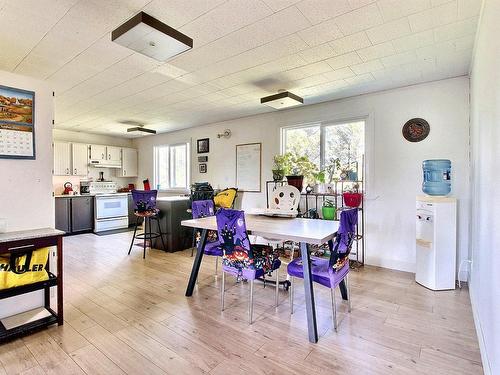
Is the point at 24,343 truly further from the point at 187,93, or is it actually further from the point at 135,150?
the point at 135,150

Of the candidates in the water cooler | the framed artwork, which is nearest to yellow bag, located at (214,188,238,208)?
the framed artwork

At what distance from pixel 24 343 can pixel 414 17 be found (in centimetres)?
380

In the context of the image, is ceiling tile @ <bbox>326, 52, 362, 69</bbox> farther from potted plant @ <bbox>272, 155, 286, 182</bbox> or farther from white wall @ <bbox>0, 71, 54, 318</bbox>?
white wall @ <bbox>0, 71, 54, 318</bbox>

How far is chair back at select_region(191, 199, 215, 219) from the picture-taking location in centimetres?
330

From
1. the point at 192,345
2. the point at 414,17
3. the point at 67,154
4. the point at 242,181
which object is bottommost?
the point at 192,345

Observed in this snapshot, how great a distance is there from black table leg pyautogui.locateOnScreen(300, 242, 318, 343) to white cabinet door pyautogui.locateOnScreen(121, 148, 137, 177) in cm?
675

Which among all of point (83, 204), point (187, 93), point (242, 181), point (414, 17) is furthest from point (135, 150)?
point (414, 17)

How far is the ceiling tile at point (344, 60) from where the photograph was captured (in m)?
2.76

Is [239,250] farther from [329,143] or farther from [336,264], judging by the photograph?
[329,143]

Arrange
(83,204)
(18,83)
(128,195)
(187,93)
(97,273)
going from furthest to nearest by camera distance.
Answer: (128,195) → (83,204) → (187,93) → (97,273) → (18,83)

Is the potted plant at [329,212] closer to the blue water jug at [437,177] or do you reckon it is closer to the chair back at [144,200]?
the blue water jug at [437,177]

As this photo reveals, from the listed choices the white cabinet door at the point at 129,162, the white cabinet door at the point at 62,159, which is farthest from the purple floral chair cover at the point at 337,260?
the white cabinet door at the point at 129,162

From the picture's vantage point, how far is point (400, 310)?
254 cm

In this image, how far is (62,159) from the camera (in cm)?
638
